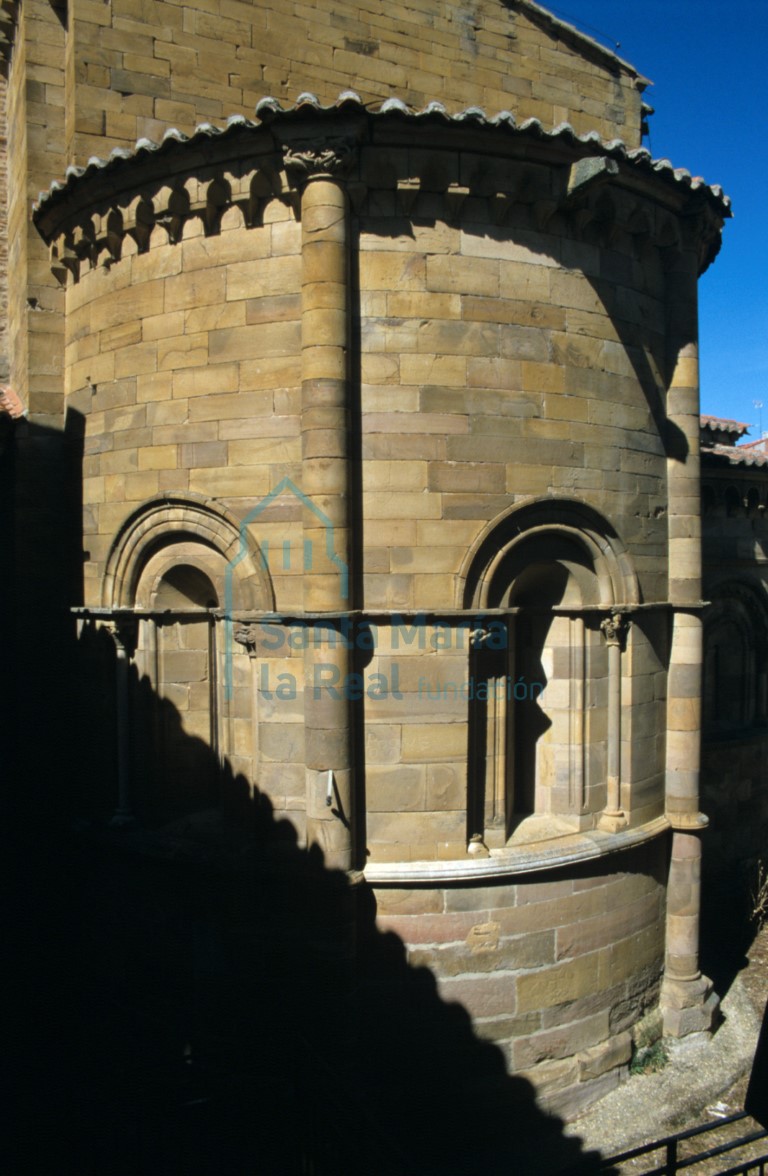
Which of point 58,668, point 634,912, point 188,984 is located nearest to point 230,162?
point 58,668

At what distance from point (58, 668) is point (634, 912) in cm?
659

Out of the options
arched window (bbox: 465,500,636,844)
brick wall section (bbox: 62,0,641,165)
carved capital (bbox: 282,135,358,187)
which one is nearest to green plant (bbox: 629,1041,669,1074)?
arched window (bbox: 465,500,636,844)

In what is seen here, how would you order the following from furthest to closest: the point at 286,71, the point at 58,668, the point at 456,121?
the point at 286,71, the point at 58,668, the point at 456,121

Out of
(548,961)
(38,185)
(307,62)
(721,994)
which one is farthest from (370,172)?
(721,994)

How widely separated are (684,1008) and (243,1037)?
15.3 ft

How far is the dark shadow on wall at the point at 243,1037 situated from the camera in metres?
6.51

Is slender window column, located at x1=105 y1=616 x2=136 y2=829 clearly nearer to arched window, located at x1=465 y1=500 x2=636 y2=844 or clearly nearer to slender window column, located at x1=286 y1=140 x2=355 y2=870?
slender window column, located at x1=286 y1=140 x2=355 y2=870

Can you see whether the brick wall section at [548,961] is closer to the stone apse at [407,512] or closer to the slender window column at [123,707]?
the stone apse at [407,512]

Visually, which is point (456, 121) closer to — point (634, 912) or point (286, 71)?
point (286, 71)

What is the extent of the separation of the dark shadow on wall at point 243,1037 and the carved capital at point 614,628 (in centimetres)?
340

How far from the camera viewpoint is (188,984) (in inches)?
305

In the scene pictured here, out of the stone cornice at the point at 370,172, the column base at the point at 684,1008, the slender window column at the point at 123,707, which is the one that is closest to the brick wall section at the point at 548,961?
the column base at the point at 684,1008

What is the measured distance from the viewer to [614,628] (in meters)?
8.13

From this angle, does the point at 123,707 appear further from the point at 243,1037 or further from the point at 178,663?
the point at 243,1037
